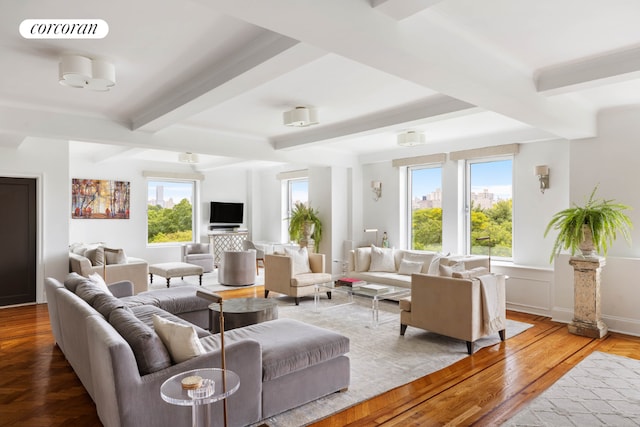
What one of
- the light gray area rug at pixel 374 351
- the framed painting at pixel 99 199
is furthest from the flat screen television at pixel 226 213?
the light gray area rug at pixel 374 351

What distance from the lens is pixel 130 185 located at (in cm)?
920

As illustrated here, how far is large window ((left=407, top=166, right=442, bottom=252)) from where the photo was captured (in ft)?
22.8

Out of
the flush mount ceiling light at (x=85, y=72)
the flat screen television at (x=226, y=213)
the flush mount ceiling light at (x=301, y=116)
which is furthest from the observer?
the flat screen television at (x=226, y=213)

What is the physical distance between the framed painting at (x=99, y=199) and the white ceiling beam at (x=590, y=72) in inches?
337

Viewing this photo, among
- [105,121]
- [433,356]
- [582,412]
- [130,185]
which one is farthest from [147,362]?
[130,185]

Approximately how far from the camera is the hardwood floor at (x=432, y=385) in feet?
8.92

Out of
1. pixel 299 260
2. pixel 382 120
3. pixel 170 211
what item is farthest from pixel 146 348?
pixel 170 211

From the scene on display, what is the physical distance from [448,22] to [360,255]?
4575mm

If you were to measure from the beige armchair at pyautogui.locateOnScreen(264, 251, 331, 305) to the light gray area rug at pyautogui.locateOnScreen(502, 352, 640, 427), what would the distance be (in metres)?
3.46

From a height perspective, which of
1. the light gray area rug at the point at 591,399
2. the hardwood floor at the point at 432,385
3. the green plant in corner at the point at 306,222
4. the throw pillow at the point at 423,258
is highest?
the green plant in corner at the point at 306,222

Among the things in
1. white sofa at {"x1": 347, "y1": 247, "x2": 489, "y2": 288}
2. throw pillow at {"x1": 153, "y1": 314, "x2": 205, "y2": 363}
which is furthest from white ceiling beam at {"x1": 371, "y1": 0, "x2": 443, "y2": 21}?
white sofa at {"x1": 347, "y1": 247, "x2": 489, "y2": 288}

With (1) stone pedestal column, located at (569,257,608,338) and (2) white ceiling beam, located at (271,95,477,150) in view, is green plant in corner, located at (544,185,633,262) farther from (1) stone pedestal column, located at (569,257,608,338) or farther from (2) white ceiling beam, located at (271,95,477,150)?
(2) white ceiling beam, located at (271,95,477,150)

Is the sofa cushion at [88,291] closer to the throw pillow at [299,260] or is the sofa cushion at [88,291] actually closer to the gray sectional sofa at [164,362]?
the gray sectional sofa at [164,362]

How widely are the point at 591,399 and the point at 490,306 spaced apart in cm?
120
